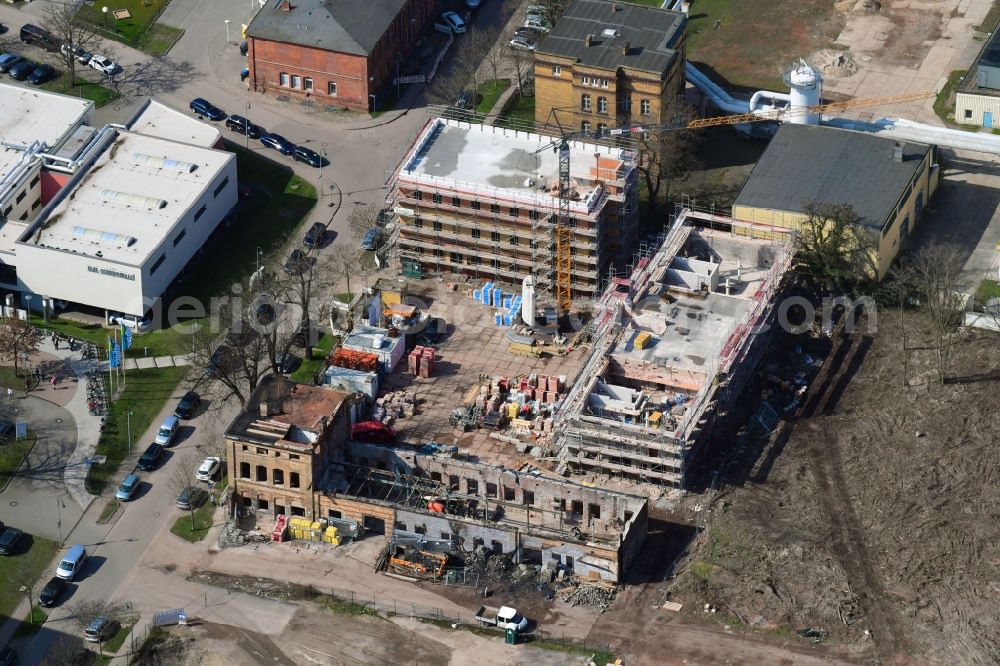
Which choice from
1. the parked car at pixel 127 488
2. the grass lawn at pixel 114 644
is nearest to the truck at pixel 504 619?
the grass lawn at pixel 114 644

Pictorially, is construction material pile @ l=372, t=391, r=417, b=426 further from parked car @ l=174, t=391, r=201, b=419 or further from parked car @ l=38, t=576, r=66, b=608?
parked car @ l=38, t=576, r=66, b=608

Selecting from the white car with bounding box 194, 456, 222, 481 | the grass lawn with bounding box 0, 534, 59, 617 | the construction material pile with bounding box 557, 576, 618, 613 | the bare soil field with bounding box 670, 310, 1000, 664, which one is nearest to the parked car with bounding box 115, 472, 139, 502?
the white car with bounding box 194, 456, 222, 481

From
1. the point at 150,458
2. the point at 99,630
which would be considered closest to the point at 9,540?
the point at 99,630

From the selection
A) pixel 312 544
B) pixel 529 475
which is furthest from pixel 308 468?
pixel 529 475

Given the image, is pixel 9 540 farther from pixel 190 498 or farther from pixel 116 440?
pixel 190 498

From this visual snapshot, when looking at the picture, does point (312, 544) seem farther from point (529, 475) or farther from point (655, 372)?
point (655, 372)

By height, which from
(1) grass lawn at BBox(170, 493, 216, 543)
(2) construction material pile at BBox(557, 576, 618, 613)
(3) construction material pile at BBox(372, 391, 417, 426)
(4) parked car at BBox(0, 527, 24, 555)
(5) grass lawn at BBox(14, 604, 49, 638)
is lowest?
(5) grass lawn at BBox(14, 604, 49, 638)

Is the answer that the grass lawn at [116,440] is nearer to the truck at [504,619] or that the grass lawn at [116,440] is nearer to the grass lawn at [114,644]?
the grass lawn at [114,644]
